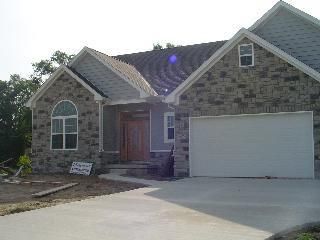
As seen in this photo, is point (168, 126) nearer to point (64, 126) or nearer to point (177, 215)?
point (64, 126)

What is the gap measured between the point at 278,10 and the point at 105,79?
874cm

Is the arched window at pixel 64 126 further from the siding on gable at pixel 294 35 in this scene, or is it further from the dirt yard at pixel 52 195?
the siding on gable at pixel 294 35

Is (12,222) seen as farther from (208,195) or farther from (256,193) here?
(256,193)

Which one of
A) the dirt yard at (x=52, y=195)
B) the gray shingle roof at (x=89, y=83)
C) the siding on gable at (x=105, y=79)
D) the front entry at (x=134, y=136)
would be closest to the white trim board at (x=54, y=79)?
the gray shingle roof at (x=89, y=83)

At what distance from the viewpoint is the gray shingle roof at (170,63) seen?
20984 millimetres

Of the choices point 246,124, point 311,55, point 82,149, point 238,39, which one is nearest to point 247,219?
point 246,124

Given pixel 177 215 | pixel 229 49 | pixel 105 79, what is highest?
pixel 229 49

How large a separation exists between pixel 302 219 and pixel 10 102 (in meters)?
34.4

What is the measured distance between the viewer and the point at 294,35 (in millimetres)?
17969

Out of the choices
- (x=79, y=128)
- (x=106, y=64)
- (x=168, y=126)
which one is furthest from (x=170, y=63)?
(x=79, y=128)

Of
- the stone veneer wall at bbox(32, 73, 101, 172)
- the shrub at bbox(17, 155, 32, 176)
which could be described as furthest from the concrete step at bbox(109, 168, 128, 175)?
the shrub at bbox(17, 155, 32, 176)

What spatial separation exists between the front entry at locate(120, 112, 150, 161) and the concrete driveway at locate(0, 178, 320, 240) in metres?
8.11

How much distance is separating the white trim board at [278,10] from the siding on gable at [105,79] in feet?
20.6

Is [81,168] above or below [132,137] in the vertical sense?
below
